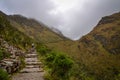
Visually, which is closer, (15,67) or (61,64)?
(61,64)

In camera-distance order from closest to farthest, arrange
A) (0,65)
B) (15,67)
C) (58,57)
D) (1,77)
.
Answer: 1. (1,77)
2. (0,65)
3. (58,57)
4. (15,67)

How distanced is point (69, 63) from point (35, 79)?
11.8 feet

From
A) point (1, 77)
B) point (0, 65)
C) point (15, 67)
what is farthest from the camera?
point (15, 67)

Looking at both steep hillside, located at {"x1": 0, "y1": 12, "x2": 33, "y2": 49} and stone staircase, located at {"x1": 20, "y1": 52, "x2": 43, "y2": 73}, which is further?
steep hillside, located at {"x1": 0, "y1": 12, "x2": 33, "y2": 49}

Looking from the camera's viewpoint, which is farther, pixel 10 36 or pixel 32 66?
pixel 10 36

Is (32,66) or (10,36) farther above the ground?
(10,36)

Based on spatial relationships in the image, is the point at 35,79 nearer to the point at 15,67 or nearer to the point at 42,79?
the point at 42,79

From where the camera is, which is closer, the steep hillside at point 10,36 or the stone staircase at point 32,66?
the stone staircase at point 32,66

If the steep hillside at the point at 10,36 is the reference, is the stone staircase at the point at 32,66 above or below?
below

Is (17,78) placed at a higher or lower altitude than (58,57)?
lower

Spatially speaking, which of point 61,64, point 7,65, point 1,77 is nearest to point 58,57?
point 61,64

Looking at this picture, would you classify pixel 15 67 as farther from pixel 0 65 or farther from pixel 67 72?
pixel 67 72

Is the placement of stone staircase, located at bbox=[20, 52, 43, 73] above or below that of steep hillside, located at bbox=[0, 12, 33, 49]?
below

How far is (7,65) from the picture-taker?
24.5 meters
